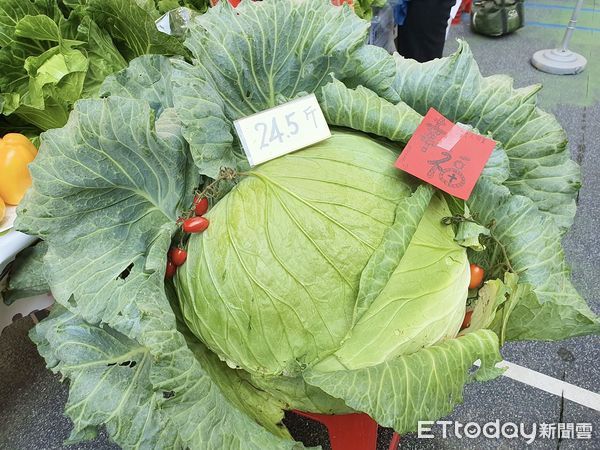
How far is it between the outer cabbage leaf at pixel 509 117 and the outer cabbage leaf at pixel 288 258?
1.08 ft

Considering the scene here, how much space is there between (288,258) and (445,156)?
432 mm

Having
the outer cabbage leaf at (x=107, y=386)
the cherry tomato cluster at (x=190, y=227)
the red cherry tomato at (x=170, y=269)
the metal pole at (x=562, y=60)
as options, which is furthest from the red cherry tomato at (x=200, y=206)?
the metal pole at (x=562, y=60)

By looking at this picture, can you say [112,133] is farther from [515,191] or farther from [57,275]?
[515,191]

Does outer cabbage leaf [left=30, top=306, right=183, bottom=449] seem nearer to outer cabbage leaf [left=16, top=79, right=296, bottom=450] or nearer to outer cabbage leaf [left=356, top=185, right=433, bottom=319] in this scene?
outer cabbage leaf [left=16, top=79, right=296, bottom=450]

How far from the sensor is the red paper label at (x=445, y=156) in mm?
1157

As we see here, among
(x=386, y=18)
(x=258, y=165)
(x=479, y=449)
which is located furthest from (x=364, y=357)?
(x=386, y=18)

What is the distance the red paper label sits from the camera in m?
1.16

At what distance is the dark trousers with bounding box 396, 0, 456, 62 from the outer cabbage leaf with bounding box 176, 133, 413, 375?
2366 millimetres

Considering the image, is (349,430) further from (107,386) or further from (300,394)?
(107,386)

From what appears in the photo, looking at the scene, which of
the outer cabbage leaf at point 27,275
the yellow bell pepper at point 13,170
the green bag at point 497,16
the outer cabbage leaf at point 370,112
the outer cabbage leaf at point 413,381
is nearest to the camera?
the outer cabbage leaf at point 413,381

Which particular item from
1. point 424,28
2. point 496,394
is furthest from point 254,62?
point 424,28

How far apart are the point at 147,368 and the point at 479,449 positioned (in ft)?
4.06

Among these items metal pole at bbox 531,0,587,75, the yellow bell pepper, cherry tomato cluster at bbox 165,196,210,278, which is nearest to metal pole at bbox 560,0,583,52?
metal pole at bbox 531,0,587,75

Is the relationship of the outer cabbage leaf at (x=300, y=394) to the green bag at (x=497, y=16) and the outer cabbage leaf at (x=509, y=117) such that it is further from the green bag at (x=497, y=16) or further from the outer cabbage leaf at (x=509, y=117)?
the green bag at (x=497, y=16)
